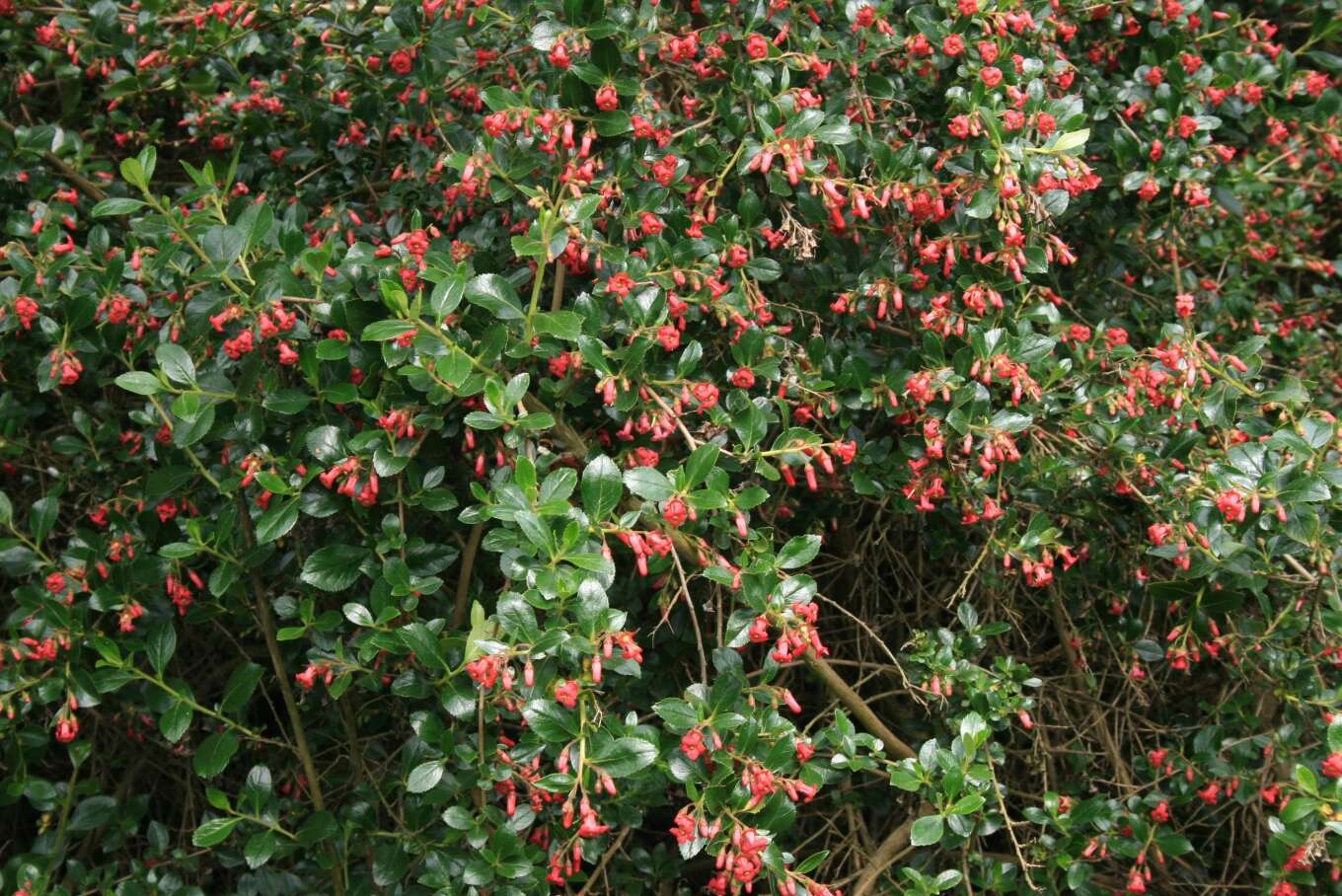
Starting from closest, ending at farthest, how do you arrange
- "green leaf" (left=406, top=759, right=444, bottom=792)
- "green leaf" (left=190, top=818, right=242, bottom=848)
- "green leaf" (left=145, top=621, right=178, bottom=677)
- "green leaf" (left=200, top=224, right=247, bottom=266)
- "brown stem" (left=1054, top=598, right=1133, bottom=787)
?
"green leaf" (left=406, top=759, right=444, bottom=792) < "green leaf" (left=200, top=224, right=247, bottom=266) < "green leaf" (left=190, top=818, right=242, bottom=848) < "green leaf" (left=145, top=621, right=178, bottom=677) < "brown stem" (left=1054, top=598, right=1133, bottom=787)

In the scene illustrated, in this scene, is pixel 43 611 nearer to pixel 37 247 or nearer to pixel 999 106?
pixel 37 247

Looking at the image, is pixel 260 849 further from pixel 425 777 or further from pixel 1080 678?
pixel 1080 678

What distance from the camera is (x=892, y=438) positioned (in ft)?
8.82

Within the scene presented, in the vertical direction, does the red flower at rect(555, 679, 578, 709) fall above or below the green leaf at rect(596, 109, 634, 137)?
below

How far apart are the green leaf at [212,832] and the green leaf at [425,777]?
0.44 m

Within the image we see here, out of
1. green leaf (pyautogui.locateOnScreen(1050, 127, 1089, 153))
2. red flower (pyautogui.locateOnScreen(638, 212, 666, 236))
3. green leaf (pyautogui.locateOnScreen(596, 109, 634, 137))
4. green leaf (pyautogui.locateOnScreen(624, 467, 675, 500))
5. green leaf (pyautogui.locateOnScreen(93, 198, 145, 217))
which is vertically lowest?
green leaf (pyautogui.locateOnScreen(624, 467, 675, 500))

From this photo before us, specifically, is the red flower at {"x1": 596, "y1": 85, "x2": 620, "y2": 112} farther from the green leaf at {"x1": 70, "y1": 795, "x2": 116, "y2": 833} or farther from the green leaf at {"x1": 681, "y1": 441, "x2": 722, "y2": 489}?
the green leaf at {"x1": 70, "y1": 795, "x2": 116, "y2": 833}

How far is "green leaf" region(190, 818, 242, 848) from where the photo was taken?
7.67 ft

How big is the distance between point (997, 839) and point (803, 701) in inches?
21.9

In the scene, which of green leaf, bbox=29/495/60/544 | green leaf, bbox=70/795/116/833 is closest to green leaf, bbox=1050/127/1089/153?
green leaf, bbox=29/495/60/544

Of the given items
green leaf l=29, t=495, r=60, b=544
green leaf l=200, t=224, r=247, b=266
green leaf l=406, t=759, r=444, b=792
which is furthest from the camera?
green leaf l=29, t=495, r=60, b=544

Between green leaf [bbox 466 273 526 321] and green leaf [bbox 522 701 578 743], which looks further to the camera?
green leaf [bbox 466 273 526 321]

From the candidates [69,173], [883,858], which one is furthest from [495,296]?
[883,858]

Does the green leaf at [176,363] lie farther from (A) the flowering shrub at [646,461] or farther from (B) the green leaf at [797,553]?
(B) the green leaf at [797,553]
